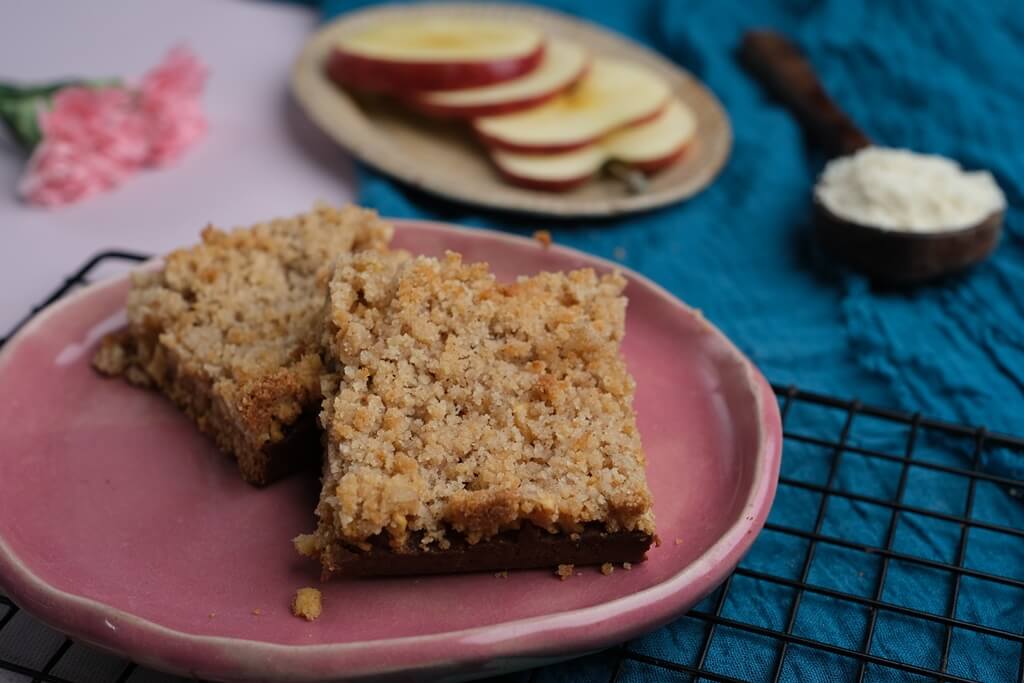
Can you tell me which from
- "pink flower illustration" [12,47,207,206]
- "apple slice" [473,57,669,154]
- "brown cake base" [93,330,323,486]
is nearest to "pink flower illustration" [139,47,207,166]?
"pink flower illustration" [12,47,207,206]

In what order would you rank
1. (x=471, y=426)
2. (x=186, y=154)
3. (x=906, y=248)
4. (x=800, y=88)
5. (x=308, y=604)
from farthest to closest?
1. (x=800, y=88)
2. (x=186, y=154)
3. (x=906, y=248)
4. (x=471, y=426)
5. (x=308, y=604)

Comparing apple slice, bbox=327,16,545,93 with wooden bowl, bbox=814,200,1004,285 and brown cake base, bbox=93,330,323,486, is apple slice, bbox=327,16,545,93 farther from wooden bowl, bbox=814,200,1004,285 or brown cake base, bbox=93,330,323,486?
brown cake base, bbox=93,330,323,486

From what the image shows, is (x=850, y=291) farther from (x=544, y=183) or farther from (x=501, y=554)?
(x=501, y=554)

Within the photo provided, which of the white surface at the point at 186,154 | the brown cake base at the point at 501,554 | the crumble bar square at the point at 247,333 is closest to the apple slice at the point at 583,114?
the white surface at the point at 186,154

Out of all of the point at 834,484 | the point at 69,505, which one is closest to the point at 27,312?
the point at 69,505

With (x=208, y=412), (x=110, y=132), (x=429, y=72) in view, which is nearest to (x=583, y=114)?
(x=429, y=72)

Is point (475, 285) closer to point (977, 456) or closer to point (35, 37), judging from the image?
point (977, 456)
